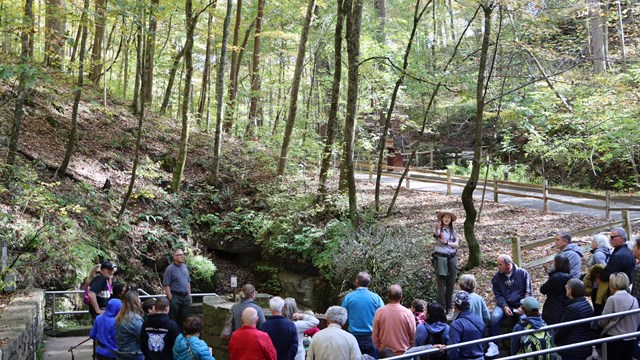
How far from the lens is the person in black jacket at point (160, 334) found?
6156 mm

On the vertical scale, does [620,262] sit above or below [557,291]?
above

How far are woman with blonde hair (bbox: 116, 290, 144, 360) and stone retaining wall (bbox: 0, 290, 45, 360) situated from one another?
1217 mm

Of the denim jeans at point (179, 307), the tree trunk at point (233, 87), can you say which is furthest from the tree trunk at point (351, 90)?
the tree trunk at point (233, 87)

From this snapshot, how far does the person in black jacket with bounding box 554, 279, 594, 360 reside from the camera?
21.2 ft

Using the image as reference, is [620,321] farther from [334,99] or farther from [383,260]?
[334,99]

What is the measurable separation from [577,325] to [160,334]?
4653mm

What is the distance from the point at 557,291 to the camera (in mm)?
7117

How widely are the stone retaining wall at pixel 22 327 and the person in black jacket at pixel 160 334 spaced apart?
1.53 m

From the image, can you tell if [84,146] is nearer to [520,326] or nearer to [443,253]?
[443,253]

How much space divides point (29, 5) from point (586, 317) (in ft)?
38.2

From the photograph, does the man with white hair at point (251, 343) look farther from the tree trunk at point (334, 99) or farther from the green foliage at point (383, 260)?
the tree trunk at point (334, 99)

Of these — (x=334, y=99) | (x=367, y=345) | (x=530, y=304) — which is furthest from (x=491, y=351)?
(x=334, y=99)

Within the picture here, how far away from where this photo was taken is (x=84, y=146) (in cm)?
1898

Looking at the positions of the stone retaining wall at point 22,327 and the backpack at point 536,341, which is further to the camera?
the stone retaining wall at point 22,327
